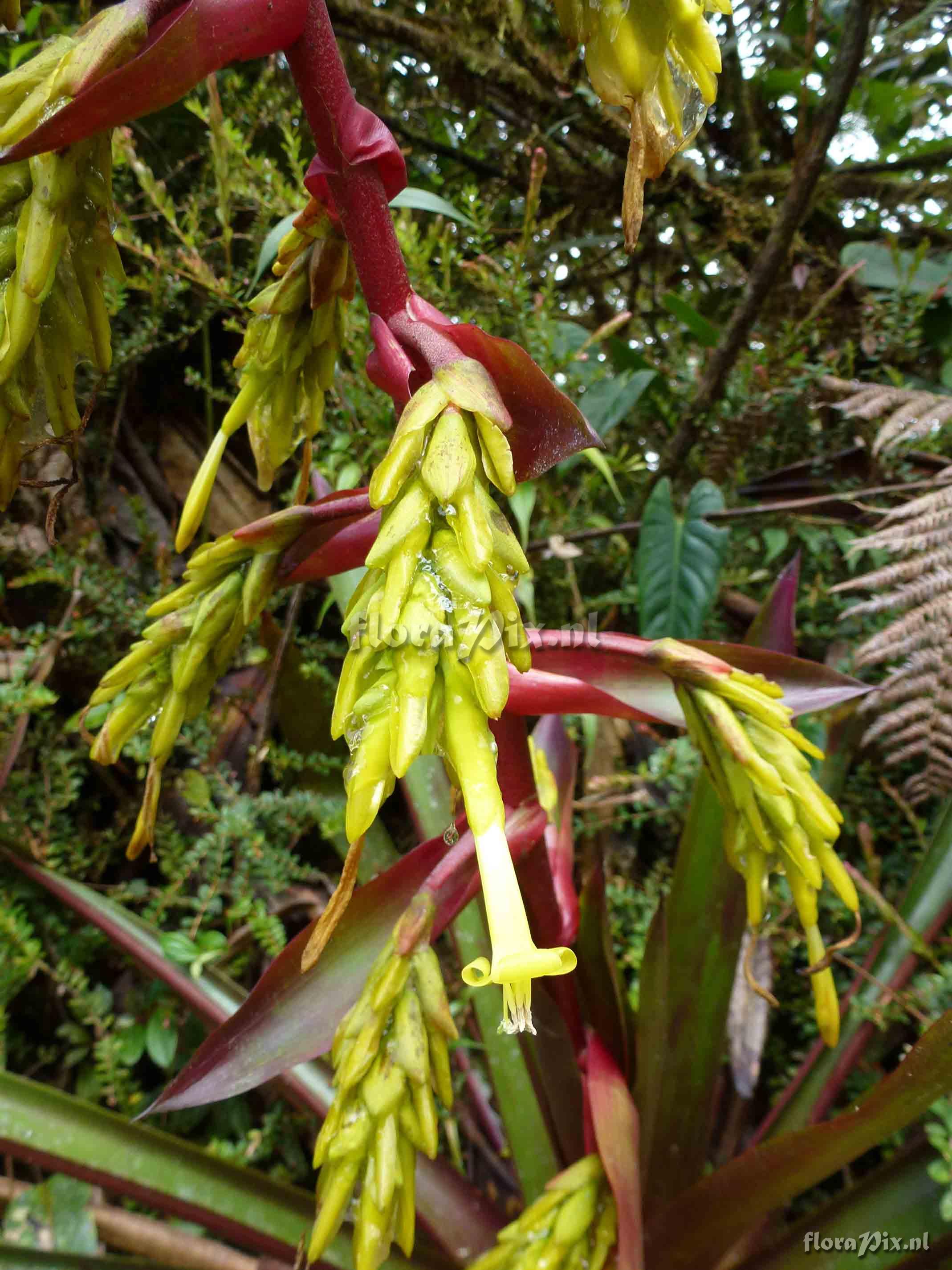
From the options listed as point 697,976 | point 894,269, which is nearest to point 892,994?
point 697,976

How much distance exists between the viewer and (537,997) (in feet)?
1.97

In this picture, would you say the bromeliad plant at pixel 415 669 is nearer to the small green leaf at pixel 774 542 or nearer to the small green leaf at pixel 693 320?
the small green leaf at pixel 774 542

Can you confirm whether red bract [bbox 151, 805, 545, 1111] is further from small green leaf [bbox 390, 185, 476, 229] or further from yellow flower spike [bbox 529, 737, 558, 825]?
small green leaf [bbox 390, 185, 476, 229]

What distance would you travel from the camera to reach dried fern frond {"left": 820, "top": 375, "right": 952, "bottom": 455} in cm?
90

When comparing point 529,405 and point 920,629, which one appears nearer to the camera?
point 529,405

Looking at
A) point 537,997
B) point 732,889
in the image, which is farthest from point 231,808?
point 732,889

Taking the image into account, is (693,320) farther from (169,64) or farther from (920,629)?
(169,64)

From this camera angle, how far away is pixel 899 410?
96 cm

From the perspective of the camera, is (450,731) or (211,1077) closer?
(450,731)

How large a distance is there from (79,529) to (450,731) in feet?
3.47

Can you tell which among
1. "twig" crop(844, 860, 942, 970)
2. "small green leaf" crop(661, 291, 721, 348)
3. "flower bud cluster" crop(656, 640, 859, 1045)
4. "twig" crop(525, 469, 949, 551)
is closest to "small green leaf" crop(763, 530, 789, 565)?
"twig" crop(525, 469, 949, 551)

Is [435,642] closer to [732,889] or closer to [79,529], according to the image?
[732,889]

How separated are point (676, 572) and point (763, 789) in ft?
2.14

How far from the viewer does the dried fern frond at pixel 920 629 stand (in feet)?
2.58
